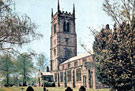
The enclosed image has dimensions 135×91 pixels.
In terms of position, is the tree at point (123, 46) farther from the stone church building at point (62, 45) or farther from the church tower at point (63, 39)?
the church tower at point (63, 39)

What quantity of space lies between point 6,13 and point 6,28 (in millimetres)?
1143

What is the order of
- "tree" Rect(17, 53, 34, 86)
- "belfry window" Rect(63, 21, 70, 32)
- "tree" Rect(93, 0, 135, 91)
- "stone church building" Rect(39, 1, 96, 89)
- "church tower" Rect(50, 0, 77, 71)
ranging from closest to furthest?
"tree" Rect(93, 0, 135, 91), "stone church building" Rect(39, 1, 96, 89), "church tower" Rect(50, 0, 77, 71), "belfry window" Rect(63, 21, 70, 32), "tree" Rect(17, 53, 34, 86)

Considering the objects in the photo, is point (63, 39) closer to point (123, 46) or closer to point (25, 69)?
point (25, 69)

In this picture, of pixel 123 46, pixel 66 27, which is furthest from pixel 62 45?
pixel 123 46

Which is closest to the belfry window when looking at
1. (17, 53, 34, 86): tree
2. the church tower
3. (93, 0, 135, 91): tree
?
the church tower

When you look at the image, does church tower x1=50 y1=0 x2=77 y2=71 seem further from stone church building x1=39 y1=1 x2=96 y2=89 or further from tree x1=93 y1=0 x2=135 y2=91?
tree x1=93 y1=0 x2=135 y2=91

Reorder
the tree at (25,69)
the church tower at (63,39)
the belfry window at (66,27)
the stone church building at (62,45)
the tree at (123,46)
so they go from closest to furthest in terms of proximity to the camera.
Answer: the tree at (123,46), the stone church building at (62,45), the church tower at (63,39), the belfry window at (66,27), the tree at (25,69)

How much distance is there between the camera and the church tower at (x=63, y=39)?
6481cm

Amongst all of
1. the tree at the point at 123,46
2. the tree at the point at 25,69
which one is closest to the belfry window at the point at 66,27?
the tree at the point at 25,69

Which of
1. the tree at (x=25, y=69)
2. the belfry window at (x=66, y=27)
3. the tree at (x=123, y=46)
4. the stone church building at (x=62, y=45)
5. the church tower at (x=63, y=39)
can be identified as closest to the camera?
the tree at (x=123, y=46)

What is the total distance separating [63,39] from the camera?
216 feet

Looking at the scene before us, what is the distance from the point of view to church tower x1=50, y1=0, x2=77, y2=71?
213 feet

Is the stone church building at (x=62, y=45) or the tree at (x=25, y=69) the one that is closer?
the stone church building at (x=62, y=45)

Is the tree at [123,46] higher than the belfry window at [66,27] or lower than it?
lower
